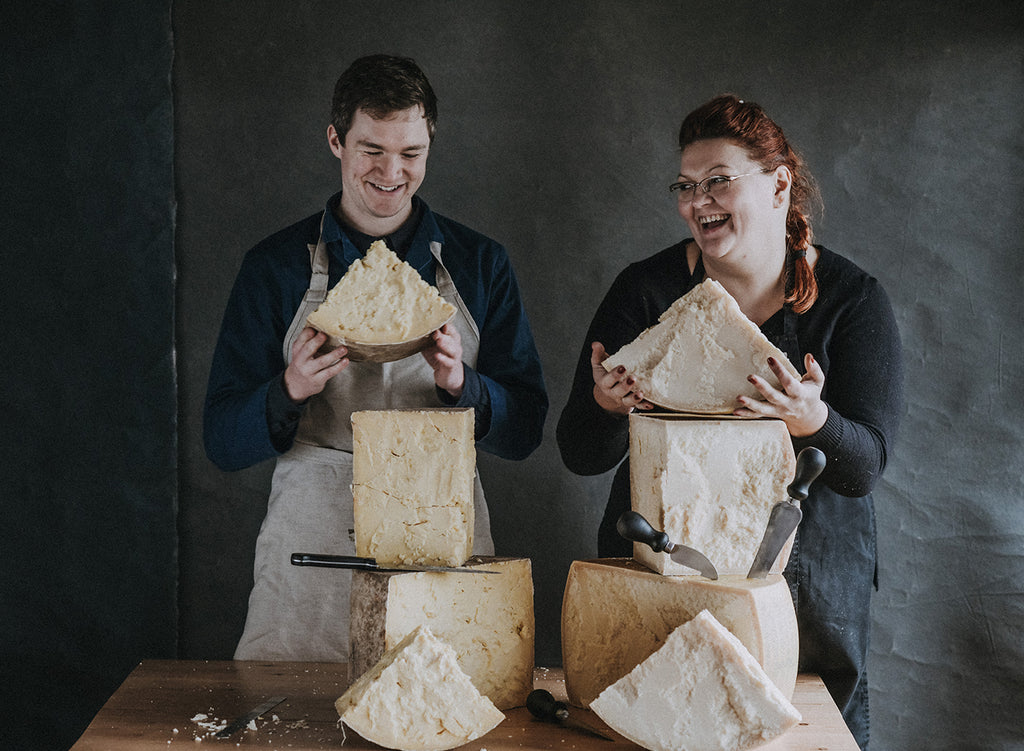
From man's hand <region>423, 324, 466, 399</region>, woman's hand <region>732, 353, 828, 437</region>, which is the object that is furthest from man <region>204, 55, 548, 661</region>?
woman's hand <region>732, 353, 828, 437</region>

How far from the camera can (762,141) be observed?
219 cm

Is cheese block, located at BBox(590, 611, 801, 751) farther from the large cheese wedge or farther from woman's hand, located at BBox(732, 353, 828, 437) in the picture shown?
the large cheese wedge

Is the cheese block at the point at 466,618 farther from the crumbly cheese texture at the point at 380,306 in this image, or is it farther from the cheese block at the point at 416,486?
the crumbly cheese texture at the point at 380,306

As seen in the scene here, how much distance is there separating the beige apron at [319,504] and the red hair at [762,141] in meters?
0.80

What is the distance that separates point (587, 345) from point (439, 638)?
0.79 meters

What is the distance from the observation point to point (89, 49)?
2.96m

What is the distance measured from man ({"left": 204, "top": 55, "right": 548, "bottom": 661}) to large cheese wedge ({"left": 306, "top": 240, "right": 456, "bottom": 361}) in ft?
1.37

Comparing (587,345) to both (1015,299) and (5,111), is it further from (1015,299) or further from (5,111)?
(5,111)

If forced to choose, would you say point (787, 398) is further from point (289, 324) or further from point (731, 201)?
point (289, 324)

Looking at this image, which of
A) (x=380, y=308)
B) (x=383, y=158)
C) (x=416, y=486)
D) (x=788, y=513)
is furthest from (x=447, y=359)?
(x=788, y=513)

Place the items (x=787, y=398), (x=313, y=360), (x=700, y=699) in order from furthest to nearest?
(x=313, y=360) → (x=787, y=398) → (x=700, y=699)

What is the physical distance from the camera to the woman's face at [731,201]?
7.13 ft

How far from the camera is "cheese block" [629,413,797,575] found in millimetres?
1768

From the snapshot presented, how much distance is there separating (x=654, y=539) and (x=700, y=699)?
0.28m
